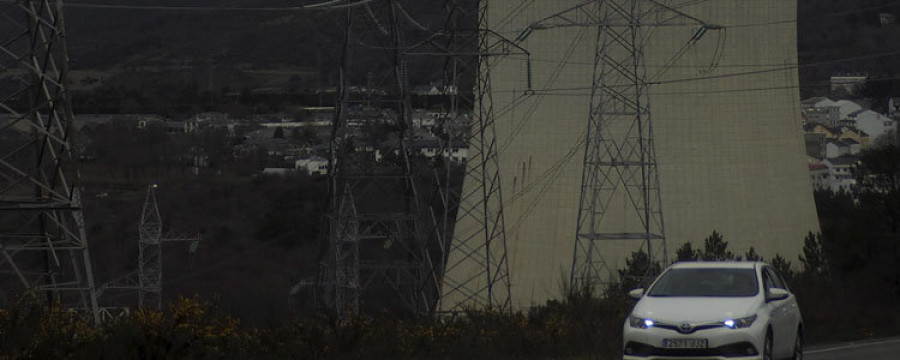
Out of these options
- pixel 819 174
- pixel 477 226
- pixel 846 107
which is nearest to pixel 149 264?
pixel 477 226

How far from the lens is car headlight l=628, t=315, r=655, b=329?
12.5 metres

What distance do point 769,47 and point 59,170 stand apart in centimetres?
2343

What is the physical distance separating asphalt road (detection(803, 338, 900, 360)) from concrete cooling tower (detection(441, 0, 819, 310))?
18432 millimetres

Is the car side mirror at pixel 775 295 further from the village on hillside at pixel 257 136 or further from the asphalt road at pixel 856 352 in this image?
the village on hillside at pixel 257 136

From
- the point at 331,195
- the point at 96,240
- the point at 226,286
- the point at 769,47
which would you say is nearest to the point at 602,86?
the point at 331,195

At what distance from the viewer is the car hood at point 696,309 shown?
12.4 m

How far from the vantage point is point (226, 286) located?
55.6 meters

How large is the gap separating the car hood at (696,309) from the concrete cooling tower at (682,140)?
84.0ft

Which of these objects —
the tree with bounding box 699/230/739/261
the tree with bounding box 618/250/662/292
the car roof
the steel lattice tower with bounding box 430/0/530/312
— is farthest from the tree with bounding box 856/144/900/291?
the car roof

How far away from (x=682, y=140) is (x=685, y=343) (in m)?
27.5

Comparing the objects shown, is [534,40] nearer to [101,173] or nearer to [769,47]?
[769,47]

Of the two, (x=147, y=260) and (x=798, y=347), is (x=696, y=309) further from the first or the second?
(x=147, y=260)

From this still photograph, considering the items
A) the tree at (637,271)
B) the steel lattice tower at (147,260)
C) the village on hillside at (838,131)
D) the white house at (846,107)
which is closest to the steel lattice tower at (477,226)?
the tree at (637,271)

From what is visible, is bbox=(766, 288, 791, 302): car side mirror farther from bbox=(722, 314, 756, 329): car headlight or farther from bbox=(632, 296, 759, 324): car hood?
bbox=(722, 314, 756, 329): car headlight
